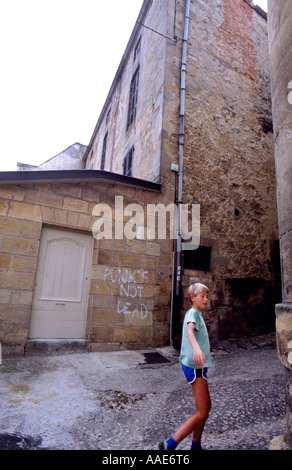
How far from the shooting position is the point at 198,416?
177cm

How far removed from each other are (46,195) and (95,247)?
1249 mm

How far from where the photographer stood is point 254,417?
246cm

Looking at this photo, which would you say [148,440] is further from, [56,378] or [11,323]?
[11,323]

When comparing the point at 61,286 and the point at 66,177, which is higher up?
the point at 66,177

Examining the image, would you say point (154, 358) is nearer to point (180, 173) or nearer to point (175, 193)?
point (175, 193)

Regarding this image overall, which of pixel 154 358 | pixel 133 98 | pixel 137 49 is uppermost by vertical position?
pixel 137 49

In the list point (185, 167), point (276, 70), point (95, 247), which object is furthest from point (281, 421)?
point (185, 167)

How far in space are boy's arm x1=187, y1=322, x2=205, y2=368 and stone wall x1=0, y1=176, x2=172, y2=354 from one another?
330 centimetres

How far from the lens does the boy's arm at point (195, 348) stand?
177cm

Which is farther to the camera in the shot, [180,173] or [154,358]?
[180,173]

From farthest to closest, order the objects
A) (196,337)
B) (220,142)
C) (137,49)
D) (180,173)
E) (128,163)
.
Answer: (137,49), (128,163), (220,142), (180,173), (196,337)

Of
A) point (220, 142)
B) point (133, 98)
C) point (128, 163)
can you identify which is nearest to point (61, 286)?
point (128, 163)

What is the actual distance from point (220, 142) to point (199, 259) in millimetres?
3074

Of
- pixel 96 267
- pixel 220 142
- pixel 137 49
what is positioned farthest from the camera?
pixel 137 49
